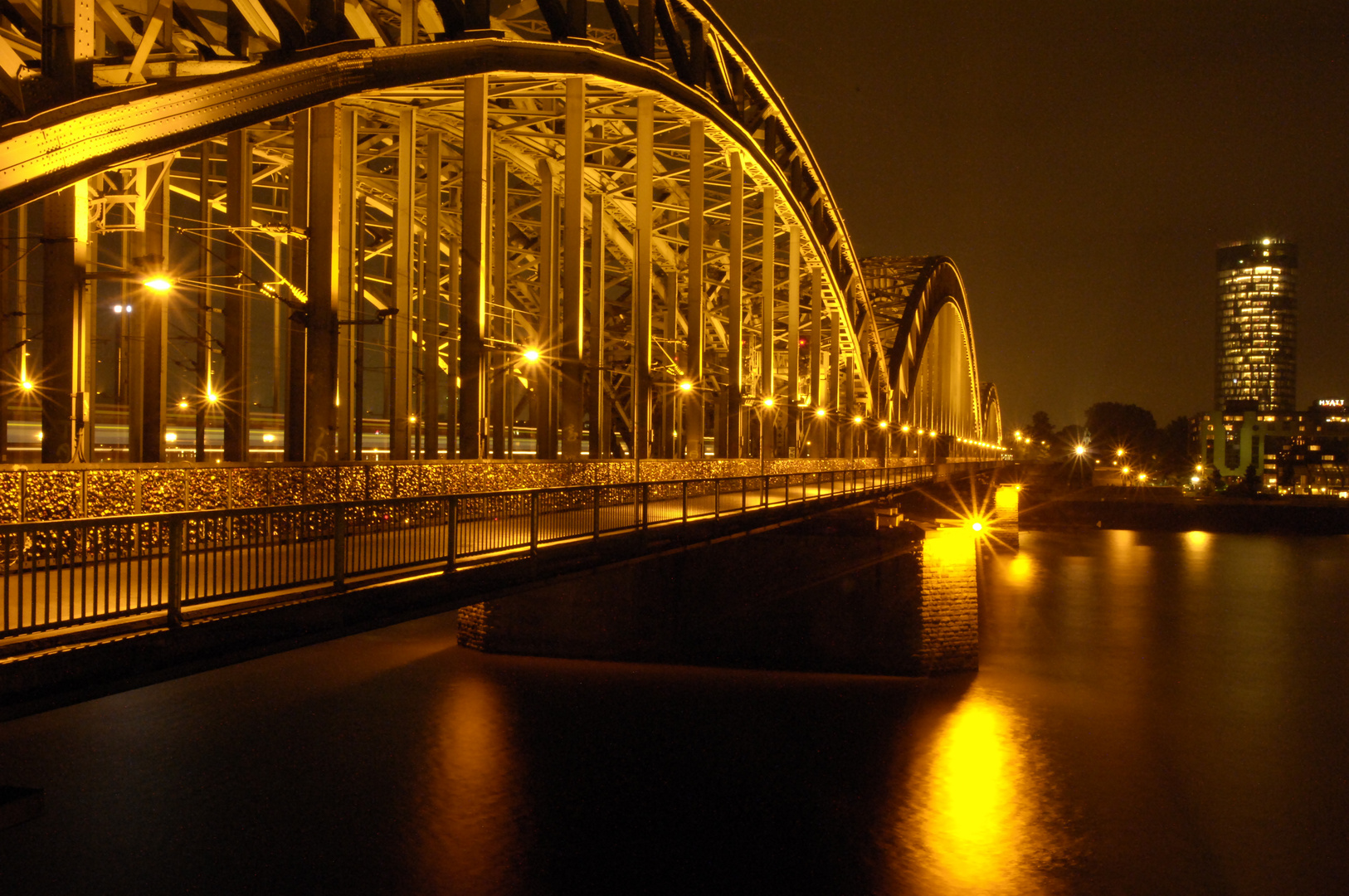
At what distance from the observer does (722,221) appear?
45500 millimetres

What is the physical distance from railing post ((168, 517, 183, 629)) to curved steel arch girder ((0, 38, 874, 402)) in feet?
15.1

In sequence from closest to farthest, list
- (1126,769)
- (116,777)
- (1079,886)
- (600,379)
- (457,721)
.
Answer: (1079,886), (116,777), (1126,769), (457,721), (600,379)

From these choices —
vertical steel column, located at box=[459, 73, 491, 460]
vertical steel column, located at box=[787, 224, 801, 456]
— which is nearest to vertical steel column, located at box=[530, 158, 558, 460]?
vertical steel column, located at box=[459, 73, 491, 460]

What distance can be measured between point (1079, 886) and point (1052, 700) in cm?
1083

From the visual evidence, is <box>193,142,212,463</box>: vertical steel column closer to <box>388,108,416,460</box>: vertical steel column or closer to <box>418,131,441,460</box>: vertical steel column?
<box>388,108,416,460</box>: vertical steel column

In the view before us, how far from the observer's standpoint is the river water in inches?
638

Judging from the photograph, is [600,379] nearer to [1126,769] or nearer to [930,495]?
[1126,769]

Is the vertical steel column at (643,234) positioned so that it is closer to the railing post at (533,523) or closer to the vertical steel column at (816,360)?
the railing post at (533,523)

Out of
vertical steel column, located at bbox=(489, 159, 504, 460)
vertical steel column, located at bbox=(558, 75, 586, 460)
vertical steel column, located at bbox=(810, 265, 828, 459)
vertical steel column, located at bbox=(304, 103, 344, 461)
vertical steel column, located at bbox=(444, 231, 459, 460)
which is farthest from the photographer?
vertical steel column, located at bbox=(810, 265, 828, 459)

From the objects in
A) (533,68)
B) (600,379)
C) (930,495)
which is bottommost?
(930,495)

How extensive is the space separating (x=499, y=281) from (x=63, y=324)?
51.6ft

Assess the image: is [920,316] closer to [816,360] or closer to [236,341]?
[816,360]

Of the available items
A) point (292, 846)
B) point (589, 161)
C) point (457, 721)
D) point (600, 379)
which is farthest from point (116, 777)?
point (589, 161)

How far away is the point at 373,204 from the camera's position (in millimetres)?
35844
